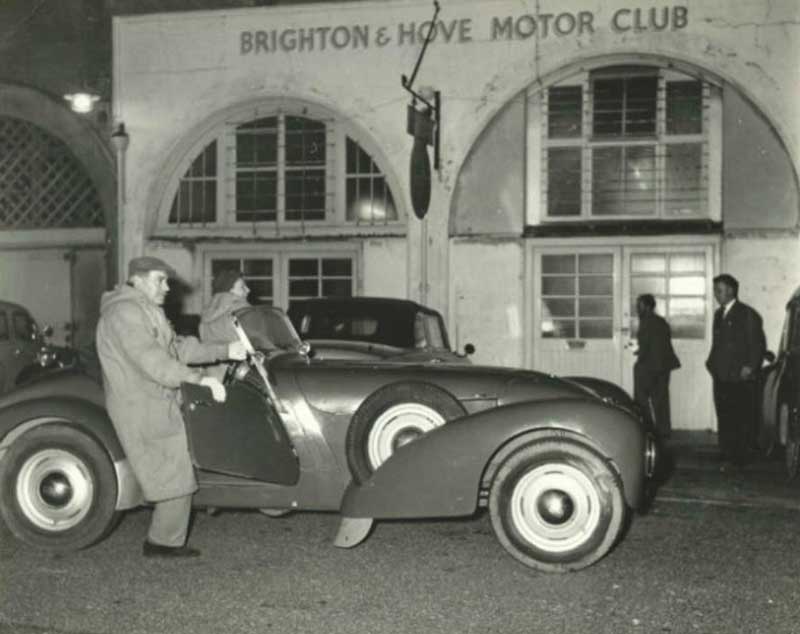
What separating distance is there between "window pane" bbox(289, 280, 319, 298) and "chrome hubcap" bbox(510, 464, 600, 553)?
30.5 ft

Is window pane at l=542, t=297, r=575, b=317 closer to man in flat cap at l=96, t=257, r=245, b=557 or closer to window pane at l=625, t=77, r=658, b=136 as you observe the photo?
window pane at l=625, t=77, r=658, b=136

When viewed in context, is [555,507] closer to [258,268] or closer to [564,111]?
[564,111]

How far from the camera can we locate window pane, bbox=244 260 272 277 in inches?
577

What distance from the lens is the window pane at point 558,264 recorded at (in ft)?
44.0

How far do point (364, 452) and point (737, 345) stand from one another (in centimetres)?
526

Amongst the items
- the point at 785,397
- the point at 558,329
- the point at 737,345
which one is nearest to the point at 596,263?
the point at 558,329

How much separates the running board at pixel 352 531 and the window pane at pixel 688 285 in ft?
27.8

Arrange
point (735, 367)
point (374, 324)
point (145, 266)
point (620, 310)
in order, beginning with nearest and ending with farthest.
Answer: point (145, 266)
point (374, 324)
point (735, 367)
point (620, 310)

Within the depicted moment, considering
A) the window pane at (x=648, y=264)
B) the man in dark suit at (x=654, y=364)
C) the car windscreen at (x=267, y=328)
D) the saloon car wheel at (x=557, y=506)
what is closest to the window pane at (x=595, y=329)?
the window pane at (x=648, y=264)

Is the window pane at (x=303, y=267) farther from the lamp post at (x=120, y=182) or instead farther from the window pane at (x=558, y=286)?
the window pane at (x=558, y=286)

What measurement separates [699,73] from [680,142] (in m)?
0.90

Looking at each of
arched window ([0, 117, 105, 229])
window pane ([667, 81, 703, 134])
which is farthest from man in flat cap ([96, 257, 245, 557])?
arched window ([0, 117, 105, 229])

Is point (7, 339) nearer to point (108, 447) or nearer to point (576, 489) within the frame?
point (108, 447)

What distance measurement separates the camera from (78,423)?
5.95 metres
